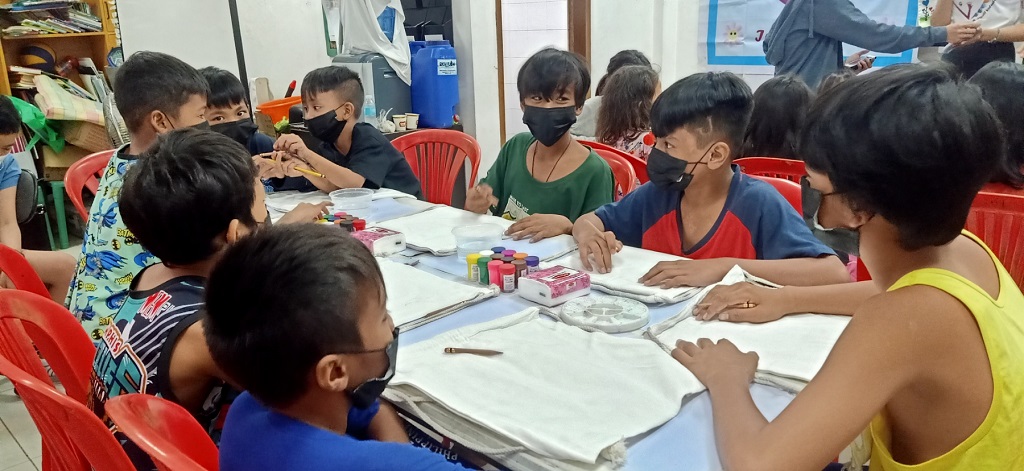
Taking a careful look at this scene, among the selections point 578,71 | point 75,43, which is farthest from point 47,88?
point 578,71

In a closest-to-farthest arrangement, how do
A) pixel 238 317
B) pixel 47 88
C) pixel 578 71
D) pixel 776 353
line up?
pixel 238 317 < pixel 776 353 < pixel 578 71 < pixel 47 88

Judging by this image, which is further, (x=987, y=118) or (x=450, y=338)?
(x=450, y=338)

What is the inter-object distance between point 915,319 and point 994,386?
0.15 m

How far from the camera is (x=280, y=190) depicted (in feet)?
9.17

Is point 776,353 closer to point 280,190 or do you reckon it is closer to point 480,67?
point 280,190

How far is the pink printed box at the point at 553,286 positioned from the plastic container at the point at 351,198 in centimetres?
107

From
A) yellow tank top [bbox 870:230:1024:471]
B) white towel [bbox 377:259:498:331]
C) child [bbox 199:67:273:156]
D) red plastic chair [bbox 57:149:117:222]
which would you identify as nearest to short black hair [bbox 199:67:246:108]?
child [bbox 199:67:273:156]

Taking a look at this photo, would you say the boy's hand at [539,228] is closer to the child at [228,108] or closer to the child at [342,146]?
the child at [342,146]

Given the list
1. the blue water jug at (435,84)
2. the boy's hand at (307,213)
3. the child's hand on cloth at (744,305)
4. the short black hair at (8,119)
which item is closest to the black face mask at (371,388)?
the child's hand on cloth at (744,305)

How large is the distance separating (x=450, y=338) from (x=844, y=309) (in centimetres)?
74

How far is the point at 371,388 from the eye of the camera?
96cm

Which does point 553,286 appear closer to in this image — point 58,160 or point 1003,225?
point 1003,225

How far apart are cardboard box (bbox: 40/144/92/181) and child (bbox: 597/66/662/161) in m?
3.54

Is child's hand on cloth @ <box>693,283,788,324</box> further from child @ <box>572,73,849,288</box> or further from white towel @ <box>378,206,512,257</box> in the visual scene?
white towel @ <box>378,206,512,257</box>
